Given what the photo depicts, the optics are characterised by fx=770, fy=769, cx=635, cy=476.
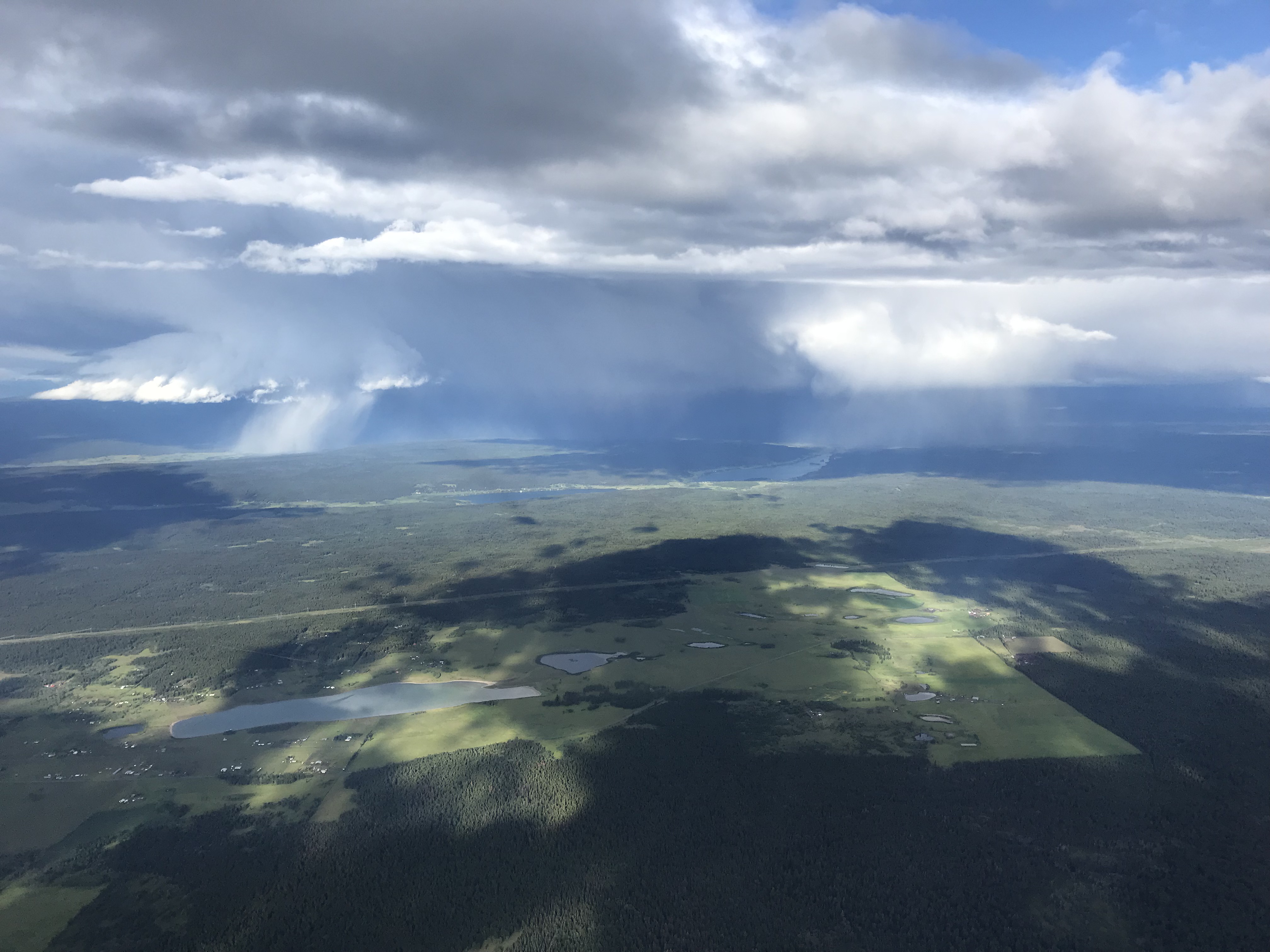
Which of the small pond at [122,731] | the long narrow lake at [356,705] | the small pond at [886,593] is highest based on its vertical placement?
the small pond at [122,731]

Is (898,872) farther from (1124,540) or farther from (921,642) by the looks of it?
(1124,540)

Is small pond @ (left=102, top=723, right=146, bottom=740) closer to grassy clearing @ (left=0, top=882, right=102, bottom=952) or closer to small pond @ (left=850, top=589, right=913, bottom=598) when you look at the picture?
grassy clearing @ (left=0, top=882, right=102, bottom=952)

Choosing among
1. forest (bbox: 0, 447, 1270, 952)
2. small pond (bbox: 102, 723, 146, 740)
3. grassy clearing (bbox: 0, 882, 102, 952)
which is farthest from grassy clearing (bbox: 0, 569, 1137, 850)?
grassy clearing (bbox: 0, 882, 102, 952)

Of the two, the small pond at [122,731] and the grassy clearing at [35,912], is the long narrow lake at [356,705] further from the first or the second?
the grassy clearing at [35,912]

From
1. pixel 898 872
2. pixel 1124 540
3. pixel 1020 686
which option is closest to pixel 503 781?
pixel 898 872

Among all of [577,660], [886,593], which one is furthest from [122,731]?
[886,593]

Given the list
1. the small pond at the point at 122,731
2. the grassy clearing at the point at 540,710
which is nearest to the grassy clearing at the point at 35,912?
the grassy clearing at the point at 540,710
